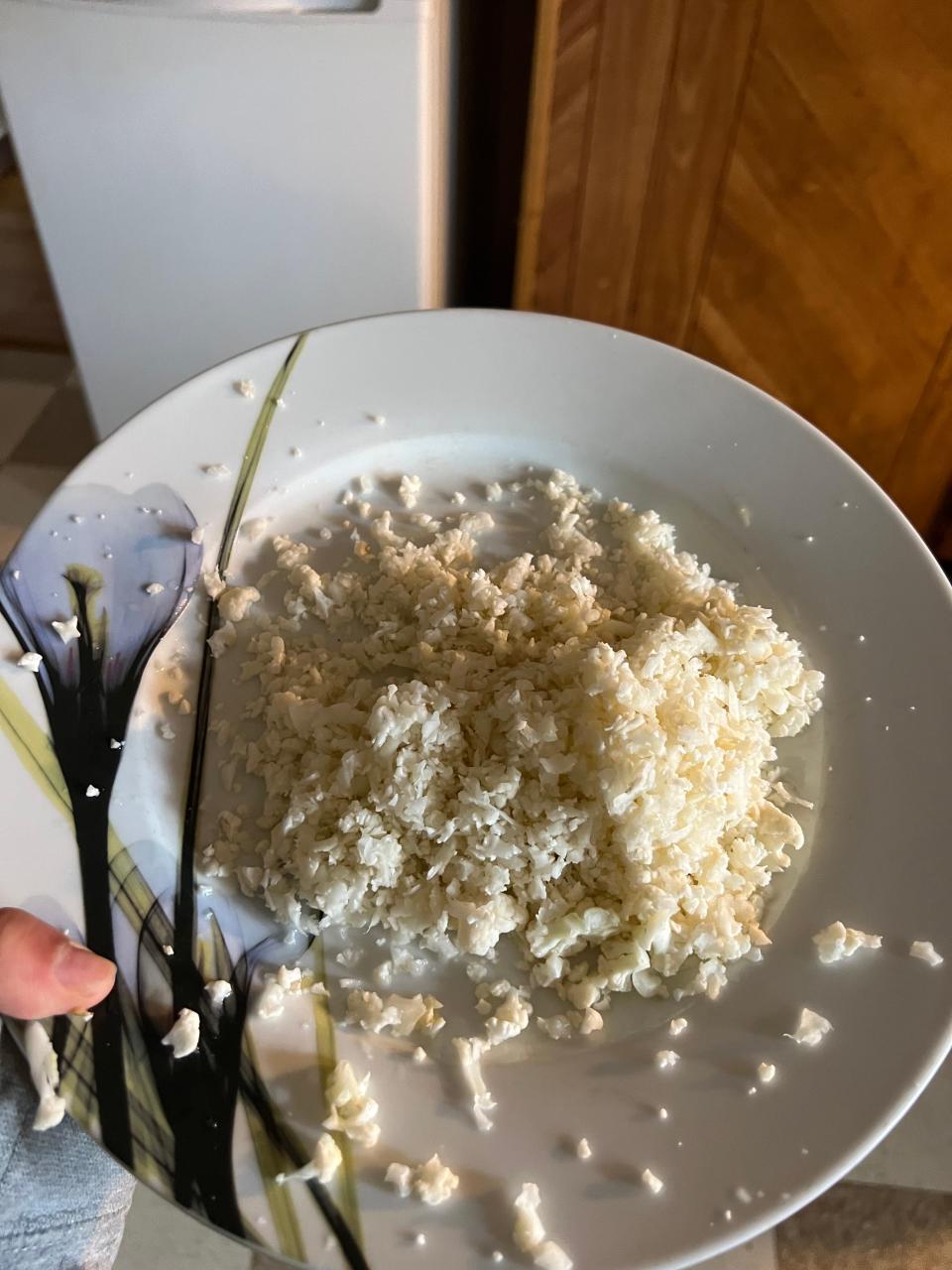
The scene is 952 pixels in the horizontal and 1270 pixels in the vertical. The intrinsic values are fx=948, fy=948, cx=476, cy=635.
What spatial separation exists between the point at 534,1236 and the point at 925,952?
27 cm

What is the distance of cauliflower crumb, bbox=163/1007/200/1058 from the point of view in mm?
522

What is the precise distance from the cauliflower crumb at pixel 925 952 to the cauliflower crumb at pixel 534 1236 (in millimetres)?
Result: 258

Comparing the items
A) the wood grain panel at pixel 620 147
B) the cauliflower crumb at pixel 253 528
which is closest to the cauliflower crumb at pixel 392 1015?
the cauliflower crumb at pixel 253 528

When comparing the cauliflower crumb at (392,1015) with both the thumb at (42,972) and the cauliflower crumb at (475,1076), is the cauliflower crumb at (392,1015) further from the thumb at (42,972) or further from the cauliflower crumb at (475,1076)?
the thumb at (42,972)

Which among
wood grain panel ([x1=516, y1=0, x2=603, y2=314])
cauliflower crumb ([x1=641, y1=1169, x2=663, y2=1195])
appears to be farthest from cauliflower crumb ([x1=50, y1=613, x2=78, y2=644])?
wood grain panel ([x1=516, y1=0, x2=603, y2=314])

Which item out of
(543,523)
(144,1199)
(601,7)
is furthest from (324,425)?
(144,1199)

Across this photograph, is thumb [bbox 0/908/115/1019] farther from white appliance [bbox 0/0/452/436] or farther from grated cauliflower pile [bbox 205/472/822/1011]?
white appliance [bbox 0/0/452/436]

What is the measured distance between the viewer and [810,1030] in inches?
21.1

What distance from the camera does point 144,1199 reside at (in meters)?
0.85

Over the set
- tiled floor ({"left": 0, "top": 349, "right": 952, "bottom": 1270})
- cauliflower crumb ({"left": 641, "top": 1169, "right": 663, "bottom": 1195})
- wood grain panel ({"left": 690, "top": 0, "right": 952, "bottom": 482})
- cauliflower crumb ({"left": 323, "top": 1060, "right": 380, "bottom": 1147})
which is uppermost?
wood grain panel ({"left": 690, "top": 0, "right": 952, "bottom": 482})

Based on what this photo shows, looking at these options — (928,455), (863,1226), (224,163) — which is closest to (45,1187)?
(863,1226)

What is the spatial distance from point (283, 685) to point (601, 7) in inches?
25.4

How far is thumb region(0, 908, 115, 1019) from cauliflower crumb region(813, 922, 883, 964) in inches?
16.2

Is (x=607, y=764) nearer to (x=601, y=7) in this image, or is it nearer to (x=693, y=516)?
(x=693, y=516)
